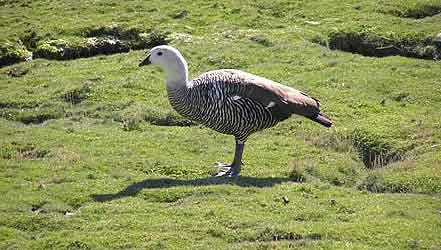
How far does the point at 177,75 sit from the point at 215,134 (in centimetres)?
403

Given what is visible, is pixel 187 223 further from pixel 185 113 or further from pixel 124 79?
pixel 124 79

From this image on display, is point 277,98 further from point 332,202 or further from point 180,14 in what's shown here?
point 180,14

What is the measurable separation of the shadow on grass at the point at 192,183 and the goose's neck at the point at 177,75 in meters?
2.19

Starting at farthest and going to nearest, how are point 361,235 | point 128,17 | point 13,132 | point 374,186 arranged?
point 128,17 < point 13,132 < point 374,186 < point 361,235

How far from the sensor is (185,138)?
22250mm

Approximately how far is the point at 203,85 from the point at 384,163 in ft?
17.2

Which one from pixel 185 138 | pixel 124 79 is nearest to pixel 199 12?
pixel 124 79

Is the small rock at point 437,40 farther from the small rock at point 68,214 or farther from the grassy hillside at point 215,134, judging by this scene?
the small rock at point 68,214

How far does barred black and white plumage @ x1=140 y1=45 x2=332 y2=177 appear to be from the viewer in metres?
18.7

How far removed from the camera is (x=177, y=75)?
1919cm

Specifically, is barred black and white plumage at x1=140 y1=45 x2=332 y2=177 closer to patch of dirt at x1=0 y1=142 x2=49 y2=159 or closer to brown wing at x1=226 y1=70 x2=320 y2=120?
brown wing at x1=226 y1=70 x2=320 y2=120

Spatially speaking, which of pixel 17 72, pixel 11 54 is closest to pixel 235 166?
pixel 17 72

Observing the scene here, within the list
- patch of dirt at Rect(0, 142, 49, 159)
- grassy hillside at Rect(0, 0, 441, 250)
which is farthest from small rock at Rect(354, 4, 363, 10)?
patch of dirt at Rect(0, 142, 49, 159)

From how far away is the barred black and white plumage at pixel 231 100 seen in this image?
1870 cm
